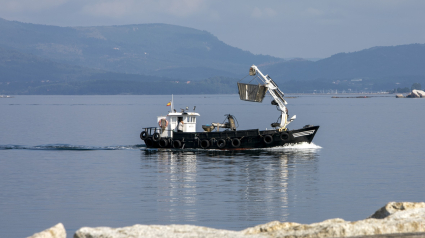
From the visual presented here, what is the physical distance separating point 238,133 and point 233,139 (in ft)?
2.80

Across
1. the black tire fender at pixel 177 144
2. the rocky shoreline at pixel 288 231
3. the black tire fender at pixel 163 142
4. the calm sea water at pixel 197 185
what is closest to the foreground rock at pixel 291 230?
the rocky shoreline at pixel 288 231

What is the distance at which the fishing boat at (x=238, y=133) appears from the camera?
53.8 m

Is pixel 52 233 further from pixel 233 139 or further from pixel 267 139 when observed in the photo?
pixel 267 139

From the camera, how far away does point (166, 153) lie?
54.6m

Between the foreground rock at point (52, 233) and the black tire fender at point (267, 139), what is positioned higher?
the black tire fender at point (267, 139)

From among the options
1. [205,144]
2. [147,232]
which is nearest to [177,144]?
[205,144]

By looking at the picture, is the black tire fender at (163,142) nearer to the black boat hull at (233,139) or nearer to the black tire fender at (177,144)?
the black boat hull at (233,139)

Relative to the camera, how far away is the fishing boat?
5378 centimetres

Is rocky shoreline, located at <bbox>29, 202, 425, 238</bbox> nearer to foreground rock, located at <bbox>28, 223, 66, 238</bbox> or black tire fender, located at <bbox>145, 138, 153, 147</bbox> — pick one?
foreground rock, located at <bbox>28, 223, 66, 238</bbox>

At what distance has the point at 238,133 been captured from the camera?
54156mm

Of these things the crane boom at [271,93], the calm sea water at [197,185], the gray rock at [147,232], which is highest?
the crane boom at [271,93]

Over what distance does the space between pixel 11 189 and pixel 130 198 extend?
8634mm

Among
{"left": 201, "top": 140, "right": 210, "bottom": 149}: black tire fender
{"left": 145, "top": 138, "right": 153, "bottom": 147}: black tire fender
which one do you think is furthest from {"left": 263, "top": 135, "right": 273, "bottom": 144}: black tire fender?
{"left": 145, "top": 138, "right": 153, "bottom": 147}: black tire fender

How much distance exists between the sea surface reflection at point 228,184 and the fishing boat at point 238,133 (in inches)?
33.1
